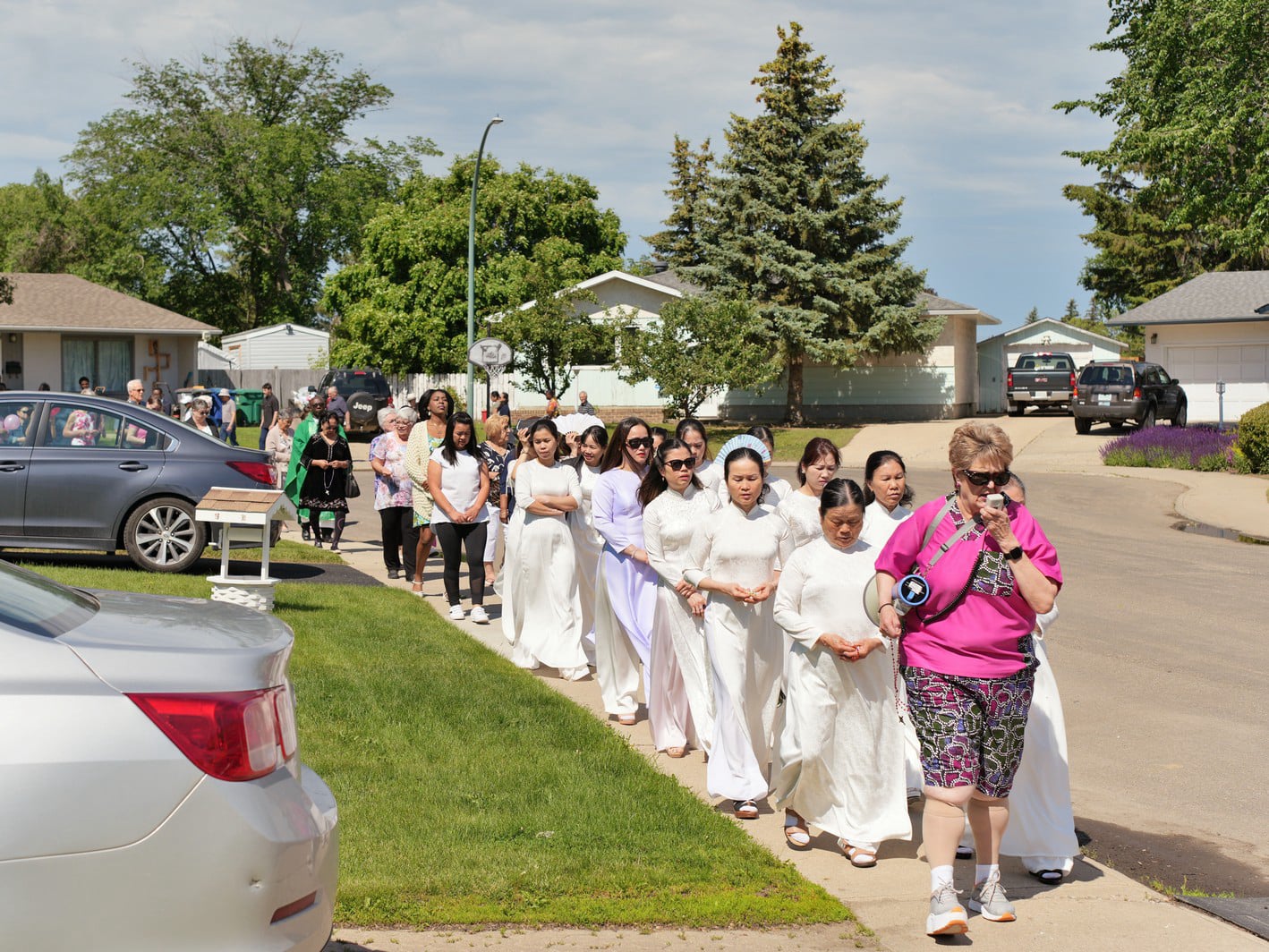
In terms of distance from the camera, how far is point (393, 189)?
68312 millimetres

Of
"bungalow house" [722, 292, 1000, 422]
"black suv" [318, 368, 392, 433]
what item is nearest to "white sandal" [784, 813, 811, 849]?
"black suv" [318, 368, 392, 433]

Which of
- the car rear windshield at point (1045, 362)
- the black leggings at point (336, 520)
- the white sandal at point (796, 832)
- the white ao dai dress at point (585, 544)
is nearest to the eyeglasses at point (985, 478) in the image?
the white sandal at point (796, 832)

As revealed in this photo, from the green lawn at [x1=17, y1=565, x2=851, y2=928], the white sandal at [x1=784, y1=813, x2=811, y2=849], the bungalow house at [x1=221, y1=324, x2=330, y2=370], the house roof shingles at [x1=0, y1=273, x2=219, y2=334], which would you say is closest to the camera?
the green lawn at [x1=17, y1=565, x2=851, y2=928]

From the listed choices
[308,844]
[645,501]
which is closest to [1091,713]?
[645,501]

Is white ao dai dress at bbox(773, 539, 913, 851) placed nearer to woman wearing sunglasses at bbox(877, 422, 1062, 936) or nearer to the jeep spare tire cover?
woman wearing sunglasses at bbox(877, 422, 1062, 936)

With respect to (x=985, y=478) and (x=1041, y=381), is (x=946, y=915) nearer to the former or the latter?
(x=985, y=478)

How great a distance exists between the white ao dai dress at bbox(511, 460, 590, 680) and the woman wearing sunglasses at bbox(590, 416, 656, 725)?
1.03 meters

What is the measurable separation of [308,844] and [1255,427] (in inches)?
1059

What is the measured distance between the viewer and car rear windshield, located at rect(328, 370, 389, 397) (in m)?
39.5

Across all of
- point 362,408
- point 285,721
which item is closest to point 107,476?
point 285,721

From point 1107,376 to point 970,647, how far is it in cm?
3262

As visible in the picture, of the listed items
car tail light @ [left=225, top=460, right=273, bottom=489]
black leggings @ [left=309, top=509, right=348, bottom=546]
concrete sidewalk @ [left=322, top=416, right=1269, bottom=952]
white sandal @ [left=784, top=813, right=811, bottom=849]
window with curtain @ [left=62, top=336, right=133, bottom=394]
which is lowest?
concrete sidewalk @ [left=322, top=416, right=1269, bottom=952]

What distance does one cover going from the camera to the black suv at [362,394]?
3791 centimetres

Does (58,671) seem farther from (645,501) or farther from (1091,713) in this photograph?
(1091,713)
